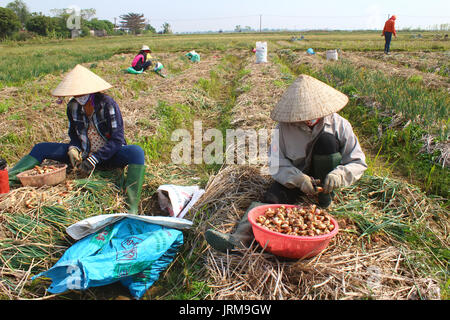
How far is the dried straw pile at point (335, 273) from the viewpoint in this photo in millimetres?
1674

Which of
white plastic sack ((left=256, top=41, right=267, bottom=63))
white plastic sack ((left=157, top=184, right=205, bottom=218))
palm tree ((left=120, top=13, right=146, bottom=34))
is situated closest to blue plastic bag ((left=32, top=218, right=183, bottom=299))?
white plastic sack ((left=157, top=184, right=205, bottom=218))

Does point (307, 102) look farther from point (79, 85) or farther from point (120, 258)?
point (79, 85)

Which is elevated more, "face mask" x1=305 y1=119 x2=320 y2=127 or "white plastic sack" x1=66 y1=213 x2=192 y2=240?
"face mask" x1=305 y1=119 x2=320 y2=127

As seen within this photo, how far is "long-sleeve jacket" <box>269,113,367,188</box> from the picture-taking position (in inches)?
84.5

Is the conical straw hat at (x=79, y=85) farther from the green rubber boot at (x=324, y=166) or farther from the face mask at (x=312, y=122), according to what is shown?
the green rubber boot at (x=324, y=166)

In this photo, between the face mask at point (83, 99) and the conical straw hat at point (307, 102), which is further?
the face mask at point (83, 99)

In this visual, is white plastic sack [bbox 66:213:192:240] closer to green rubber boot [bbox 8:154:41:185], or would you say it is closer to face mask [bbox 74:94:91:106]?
green rubber boot [bbox 8:154:41:185]

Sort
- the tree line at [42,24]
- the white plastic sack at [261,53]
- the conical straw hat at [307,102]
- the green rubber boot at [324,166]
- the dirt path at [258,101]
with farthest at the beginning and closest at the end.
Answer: the tree line at [42,24] → the white plastic sack at [261,53] → the dirt path at [258,101] → the green rubber boot at [324,166] → the conical straw hat at [307,102]

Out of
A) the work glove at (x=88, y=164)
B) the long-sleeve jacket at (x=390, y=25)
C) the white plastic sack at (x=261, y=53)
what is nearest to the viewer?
the work glove at (x=88, y=164)

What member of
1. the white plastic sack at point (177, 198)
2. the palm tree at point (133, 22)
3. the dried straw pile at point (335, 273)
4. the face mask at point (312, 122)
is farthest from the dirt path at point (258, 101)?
the palm tree at point (133, 22)

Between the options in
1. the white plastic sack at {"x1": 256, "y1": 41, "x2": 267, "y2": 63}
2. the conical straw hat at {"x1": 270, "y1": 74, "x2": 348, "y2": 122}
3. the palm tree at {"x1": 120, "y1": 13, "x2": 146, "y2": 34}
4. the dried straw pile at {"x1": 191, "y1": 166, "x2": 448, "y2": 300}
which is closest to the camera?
the dried straw pile at {"x1": 191, "y1": 166, "x2": 448, "y2": 300}

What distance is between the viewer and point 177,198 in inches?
104

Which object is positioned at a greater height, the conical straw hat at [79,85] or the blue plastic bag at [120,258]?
the conical straw hat at [79,85]

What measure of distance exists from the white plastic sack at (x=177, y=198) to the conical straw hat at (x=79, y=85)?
41.8 inches
